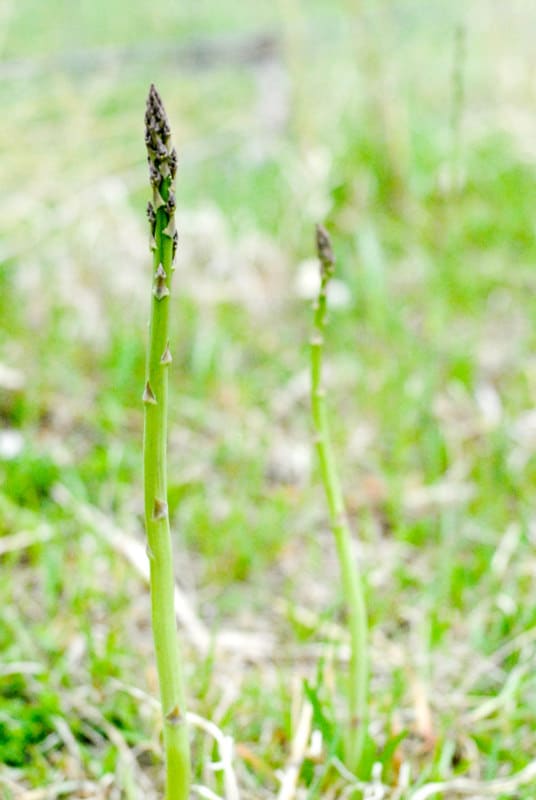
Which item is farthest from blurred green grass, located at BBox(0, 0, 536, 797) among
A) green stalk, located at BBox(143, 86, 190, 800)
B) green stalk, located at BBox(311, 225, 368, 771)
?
green stalk, located at BBox(143, 86, 190, 800)

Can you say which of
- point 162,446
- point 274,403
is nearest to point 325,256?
point 162,446

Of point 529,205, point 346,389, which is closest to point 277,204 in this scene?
point 529,205

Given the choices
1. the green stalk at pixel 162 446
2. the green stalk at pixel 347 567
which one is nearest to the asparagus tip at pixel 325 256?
the green stalk at pixel 347 567

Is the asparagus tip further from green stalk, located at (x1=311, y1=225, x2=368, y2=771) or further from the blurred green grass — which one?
the blurred green grass

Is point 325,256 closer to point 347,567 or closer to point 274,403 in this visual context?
point 347,567

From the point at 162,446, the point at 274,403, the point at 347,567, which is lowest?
the point at 347,567

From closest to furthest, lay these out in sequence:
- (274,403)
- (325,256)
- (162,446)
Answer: (162,446), (325,256), (274,403)
